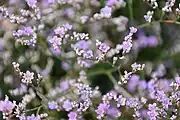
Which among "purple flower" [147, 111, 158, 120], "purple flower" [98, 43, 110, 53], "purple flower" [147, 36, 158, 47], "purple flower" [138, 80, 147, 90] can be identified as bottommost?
"purple flower" [147, 111, 158, 120]

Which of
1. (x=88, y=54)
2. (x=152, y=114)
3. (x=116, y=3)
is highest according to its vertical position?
(x=116, y=3)

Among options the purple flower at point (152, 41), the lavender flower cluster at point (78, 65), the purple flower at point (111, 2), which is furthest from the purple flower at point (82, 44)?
the purple flower at point (152, 41)

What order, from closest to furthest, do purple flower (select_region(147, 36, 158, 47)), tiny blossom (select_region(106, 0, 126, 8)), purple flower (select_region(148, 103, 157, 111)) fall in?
purple flower (select_region(148, 103, 157, 111)) → tiny blossom (select_region(106, 0, 126, 8)) → purple flower (select_region(147, 36, 158, 47))

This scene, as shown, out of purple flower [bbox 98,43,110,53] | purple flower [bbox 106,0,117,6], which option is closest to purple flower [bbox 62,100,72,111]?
purple flower [bbox 98,43,110,53]

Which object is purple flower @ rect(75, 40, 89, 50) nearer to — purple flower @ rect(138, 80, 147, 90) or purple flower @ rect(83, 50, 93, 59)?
purple flower @ rect(83, 50, 93, 59)

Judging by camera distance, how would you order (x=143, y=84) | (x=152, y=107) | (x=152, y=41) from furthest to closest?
(x=152, y=41) < (x=143, y=84) < (x=152, y=107)

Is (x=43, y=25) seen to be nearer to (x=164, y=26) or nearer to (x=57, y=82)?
(x=57, y=82)

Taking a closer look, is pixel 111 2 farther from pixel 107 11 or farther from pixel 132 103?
pixel 132 103

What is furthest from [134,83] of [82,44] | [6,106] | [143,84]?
[6,106]

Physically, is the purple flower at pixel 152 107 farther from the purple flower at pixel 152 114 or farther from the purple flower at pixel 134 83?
the purple flower at pixel 134 83
